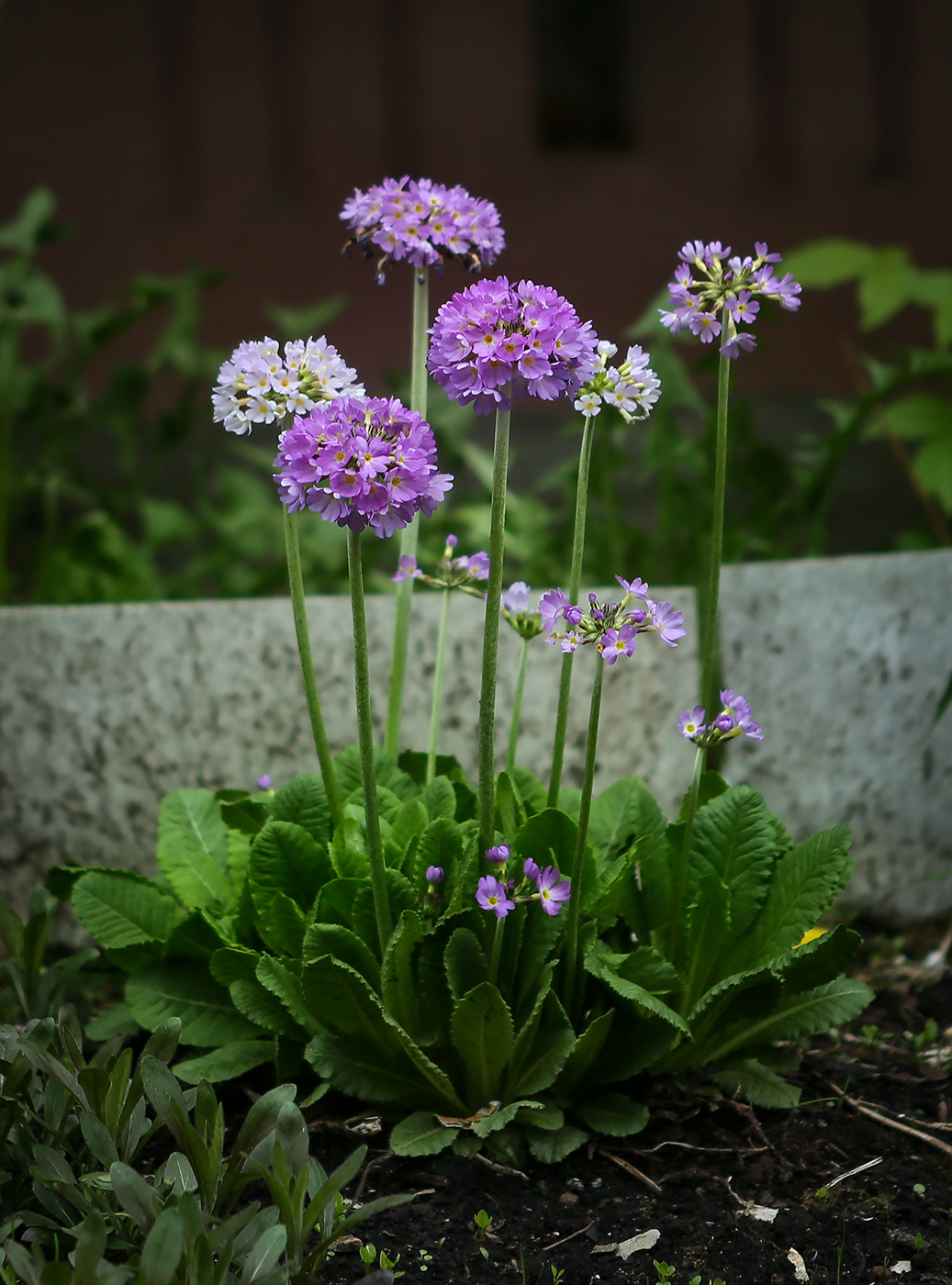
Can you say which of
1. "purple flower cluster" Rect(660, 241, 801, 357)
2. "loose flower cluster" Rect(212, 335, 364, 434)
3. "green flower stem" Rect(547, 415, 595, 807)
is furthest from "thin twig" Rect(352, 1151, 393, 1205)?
"purple flower cluster" Rect(660, 241, 801, 357)

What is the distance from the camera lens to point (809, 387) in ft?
10.7

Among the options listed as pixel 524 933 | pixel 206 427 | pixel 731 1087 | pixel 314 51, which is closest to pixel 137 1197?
pixel 524 933

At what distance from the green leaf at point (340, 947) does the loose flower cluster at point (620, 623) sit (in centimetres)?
41

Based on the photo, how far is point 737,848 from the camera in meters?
1.34

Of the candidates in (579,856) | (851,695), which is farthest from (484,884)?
(851,695)

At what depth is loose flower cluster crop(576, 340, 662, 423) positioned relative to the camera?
1.10 metres

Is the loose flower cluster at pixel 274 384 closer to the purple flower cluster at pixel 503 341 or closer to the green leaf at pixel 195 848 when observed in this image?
the purple flower cluster at pixel 503 341

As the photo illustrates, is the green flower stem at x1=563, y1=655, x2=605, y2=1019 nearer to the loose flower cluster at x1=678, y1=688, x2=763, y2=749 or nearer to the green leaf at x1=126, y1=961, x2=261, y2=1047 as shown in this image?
the loose flower cluster at x1=678, y1=688, x2=763, y2=749

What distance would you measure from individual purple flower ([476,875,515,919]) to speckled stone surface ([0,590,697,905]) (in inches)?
32.2

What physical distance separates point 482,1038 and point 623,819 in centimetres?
39

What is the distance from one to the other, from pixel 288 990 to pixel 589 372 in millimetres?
747

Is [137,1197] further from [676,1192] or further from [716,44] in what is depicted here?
[716,44]

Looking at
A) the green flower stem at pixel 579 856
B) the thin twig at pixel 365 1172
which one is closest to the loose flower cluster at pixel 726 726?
the green flower stem at pixel 579 856

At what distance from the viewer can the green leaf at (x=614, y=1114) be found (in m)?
1.17
